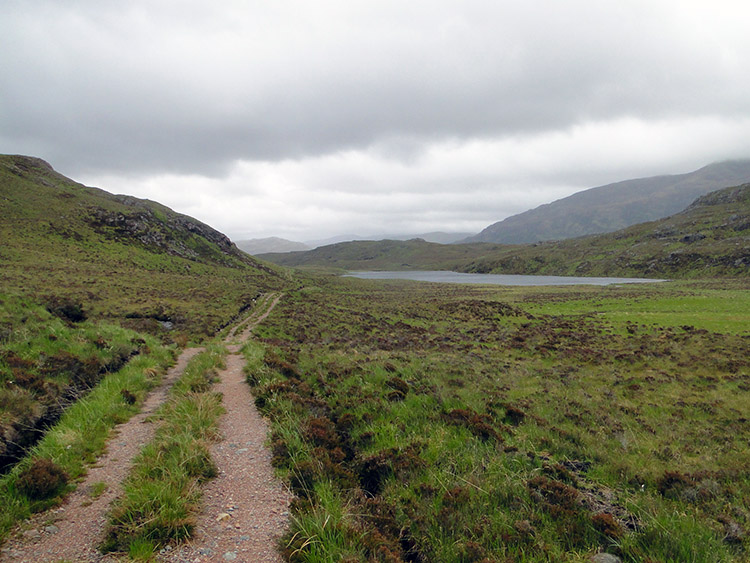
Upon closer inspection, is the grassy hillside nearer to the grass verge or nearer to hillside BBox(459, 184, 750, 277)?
the grass verge

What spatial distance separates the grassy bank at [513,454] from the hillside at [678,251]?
136312mm

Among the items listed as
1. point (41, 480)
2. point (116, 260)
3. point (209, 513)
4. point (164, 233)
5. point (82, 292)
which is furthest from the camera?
point (164, 233)

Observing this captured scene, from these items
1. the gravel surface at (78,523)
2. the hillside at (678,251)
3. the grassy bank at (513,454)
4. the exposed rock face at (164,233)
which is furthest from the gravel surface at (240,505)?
the hillside at (678,251)

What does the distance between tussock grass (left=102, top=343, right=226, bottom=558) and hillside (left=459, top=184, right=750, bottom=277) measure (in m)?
152

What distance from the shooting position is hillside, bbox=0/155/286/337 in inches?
1264

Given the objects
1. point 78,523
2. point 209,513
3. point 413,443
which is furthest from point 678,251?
point 78,523

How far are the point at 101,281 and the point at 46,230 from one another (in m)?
42.9

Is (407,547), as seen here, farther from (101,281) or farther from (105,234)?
(105,234)

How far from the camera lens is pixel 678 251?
5423 inches

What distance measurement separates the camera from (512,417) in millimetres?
11430

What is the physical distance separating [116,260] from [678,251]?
624 ft

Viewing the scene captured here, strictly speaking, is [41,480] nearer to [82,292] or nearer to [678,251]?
[82,292]

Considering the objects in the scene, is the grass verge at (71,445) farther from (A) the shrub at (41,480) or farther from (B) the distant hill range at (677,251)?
(B) the distant hill range at (677,251)

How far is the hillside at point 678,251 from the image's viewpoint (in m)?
120
